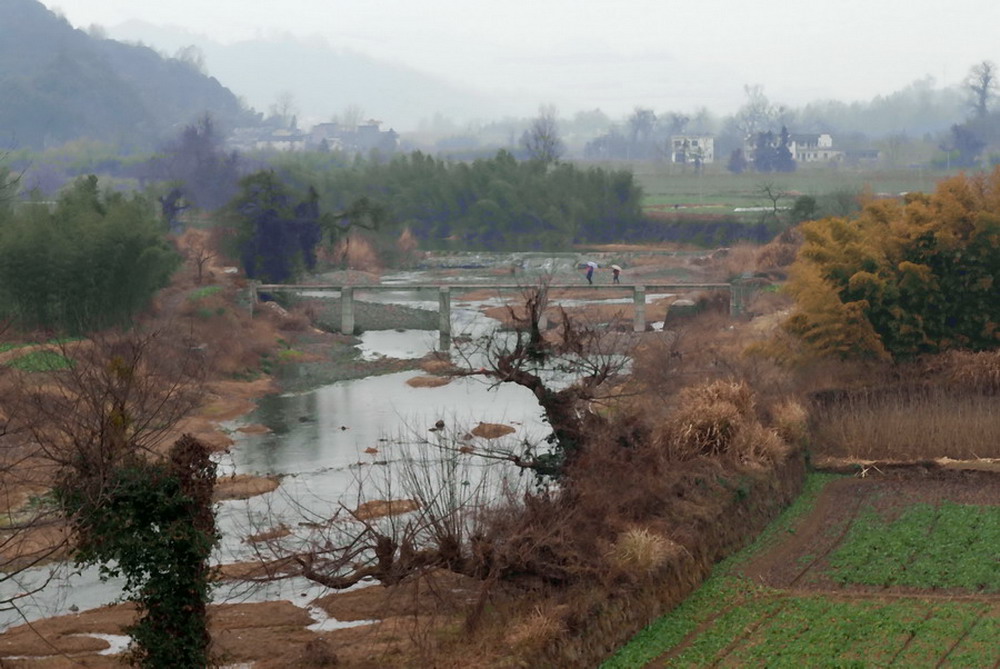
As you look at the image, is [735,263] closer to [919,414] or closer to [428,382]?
[428,382]

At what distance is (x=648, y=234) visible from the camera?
101000 mm

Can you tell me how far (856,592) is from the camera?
21.4 m

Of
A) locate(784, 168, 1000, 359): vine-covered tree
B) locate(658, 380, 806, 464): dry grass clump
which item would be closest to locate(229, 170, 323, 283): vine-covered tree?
locate(784, 168, 1000, 359): vine-covered tree

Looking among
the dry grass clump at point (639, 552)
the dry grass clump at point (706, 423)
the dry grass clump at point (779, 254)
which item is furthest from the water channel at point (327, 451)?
the dry grass clump at point (779, 254)

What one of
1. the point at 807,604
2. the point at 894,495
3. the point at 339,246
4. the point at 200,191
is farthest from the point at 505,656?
the point at 200,191

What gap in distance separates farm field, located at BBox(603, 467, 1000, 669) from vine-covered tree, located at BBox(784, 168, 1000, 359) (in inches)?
356

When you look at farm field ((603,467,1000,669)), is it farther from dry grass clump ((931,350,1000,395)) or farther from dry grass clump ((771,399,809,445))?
dry grass clump ((931,350,1000,395))

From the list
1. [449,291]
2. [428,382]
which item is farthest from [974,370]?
[449,291]

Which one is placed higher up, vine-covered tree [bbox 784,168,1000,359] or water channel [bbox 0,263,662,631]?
vine-covered tree [bbox 784,168,1000,359]

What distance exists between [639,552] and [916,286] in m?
19.8

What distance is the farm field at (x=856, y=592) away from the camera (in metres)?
18.4

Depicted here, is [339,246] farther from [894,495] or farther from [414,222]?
[894,495]

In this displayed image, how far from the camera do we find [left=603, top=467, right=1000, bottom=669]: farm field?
Answer: 725 inches

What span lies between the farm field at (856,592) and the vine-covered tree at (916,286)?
9032mm
